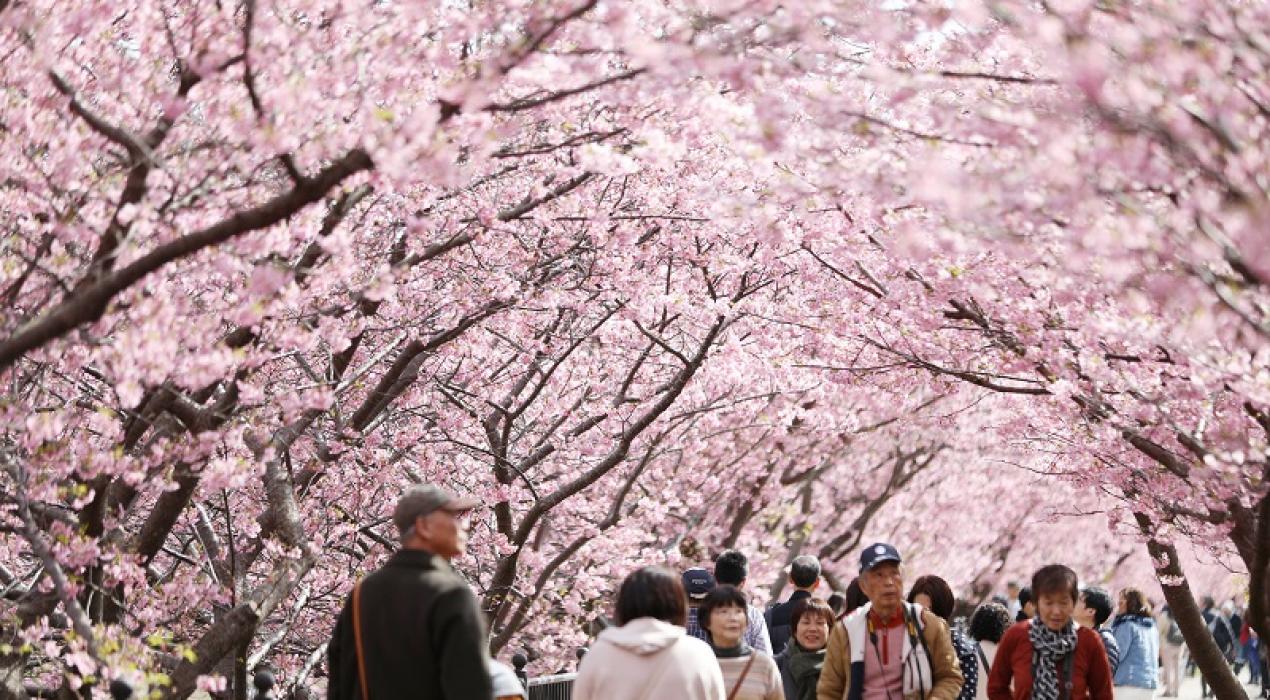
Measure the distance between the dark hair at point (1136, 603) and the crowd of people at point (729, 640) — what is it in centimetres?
199

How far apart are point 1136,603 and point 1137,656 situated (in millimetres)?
593

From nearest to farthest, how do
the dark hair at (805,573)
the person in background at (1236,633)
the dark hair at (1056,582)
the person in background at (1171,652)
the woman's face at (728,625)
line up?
1. the woman's face at (728,625)
2. the dark hair at (1056,582)
3. the dark hair at (805,573)
4. the person in background at (1171,652)
5. the person in background at (1236,633)

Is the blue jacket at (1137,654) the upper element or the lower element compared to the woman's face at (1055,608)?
lower

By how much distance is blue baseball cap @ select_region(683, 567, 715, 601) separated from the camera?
26.0 feet

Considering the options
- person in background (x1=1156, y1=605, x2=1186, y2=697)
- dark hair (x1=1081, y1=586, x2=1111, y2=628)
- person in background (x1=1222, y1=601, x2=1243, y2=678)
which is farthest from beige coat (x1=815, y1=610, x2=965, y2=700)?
person in background (x1=1222, y1=601, x2=1243, y2=678)

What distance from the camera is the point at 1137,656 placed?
37.1ft

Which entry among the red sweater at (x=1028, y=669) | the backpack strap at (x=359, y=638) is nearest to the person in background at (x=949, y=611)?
the red sweater at (x=1028, y=669)

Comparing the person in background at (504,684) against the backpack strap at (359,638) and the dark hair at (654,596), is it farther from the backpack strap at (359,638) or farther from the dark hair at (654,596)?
the backpack strap at (359,638)

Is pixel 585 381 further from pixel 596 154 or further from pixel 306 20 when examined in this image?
pixel 596 154

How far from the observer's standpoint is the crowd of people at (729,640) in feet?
16.1

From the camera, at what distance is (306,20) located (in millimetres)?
9125

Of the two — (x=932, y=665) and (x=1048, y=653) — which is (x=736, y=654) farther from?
(x=1048, y=653)

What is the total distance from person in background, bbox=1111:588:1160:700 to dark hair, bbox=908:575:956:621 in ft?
9.88

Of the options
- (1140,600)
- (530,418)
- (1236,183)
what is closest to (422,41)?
(1236,183)
